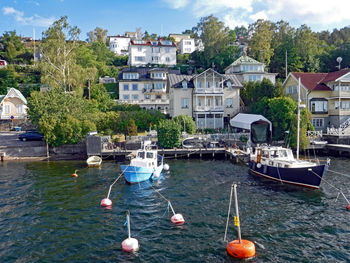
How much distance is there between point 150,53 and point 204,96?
55728 millimetres

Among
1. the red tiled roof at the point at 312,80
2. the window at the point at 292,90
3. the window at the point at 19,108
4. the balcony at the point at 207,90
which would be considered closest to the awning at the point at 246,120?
the balcony at the point at 207,90

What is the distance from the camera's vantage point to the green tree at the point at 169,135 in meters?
45.7

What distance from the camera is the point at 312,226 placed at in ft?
67.1

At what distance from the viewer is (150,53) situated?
106875 mm

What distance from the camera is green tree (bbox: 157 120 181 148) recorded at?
45656 millimetres

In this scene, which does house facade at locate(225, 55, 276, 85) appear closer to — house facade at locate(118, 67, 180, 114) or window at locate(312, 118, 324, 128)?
window at locate(312, 118, 324, 128)

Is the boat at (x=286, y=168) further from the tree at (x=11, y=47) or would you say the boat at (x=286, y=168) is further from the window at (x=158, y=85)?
the tree at (x=11, y=47)

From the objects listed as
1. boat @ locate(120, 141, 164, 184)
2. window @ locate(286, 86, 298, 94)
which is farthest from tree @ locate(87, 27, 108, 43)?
boat @ locate(120, 141, 164, 184)

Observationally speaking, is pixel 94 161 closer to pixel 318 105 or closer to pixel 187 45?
pixel 318 105

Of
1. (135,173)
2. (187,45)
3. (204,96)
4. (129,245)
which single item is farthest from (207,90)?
(187,45)

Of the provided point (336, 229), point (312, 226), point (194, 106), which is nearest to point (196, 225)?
point (312, 226)

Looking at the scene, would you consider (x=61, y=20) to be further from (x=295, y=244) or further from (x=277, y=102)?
(x=295, y=244)

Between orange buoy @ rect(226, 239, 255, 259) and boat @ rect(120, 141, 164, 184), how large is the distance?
16499mm

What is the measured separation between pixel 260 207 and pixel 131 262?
40.6 feet
